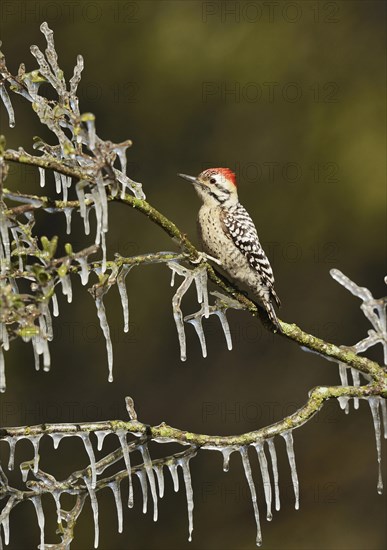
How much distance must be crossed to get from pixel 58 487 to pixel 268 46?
856cm

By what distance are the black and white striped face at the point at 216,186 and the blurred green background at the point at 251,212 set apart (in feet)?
16.5

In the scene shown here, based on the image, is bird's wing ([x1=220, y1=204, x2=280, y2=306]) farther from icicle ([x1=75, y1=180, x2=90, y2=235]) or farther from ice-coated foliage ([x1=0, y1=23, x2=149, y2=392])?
icicle ([x1=75, y1=180, x2=90, y2=235])

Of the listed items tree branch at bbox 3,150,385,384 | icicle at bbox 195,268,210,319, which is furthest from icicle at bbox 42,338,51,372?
icicle at bbox 195,268,210,319

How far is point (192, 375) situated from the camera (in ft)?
33.6

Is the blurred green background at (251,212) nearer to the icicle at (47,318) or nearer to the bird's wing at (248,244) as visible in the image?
the bird's wing at (248,244)

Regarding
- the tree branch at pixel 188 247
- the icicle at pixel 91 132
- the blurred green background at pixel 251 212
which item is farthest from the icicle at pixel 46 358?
the blurred green background at pixel 251 212

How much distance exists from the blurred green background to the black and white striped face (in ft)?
16.5

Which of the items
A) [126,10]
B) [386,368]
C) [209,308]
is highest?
[126,10]

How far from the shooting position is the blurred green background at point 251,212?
9.98 m

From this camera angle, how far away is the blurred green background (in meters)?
9.98

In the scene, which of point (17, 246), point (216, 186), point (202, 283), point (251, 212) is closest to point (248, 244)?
point (216, 186)

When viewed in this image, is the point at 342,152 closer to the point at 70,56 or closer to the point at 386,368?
the point at 70,56

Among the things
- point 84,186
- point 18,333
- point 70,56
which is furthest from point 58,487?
point 70,56

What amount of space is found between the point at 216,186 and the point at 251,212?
18.3ft
